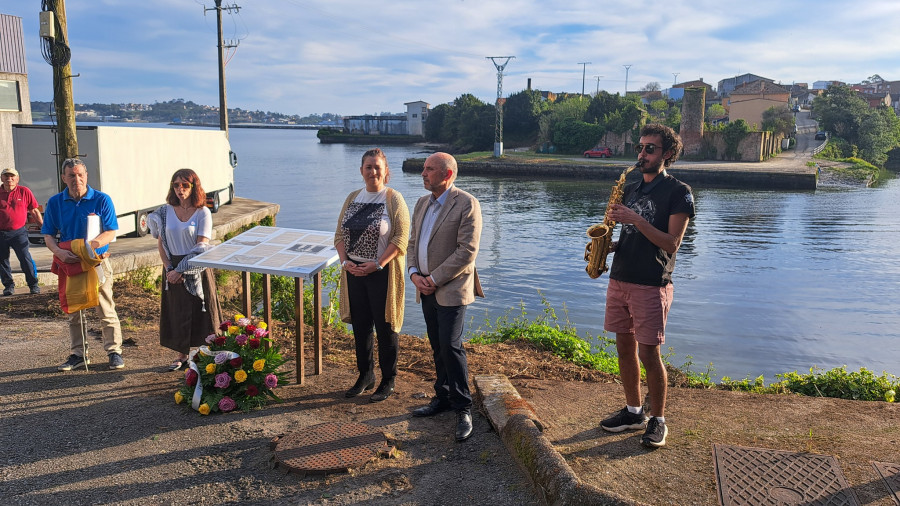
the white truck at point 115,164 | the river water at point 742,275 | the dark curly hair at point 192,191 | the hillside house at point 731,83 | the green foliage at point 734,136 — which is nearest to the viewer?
the dark curly hair at point 192,191

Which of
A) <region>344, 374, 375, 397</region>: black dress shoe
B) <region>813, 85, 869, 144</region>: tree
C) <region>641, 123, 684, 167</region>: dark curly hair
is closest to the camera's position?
<region>641, 123, 684, 167</region>: dark curly hair

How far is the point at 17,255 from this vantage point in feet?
28.0

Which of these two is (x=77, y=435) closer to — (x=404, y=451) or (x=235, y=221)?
(x=404, y=451)

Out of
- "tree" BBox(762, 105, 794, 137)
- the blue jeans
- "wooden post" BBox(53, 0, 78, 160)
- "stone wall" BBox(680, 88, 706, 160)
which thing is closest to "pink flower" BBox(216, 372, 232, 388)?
the blue jeans

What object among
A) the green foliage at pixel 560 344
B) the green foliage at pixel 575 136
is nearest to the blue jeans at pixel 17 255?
the green foliage at pixel 560 344

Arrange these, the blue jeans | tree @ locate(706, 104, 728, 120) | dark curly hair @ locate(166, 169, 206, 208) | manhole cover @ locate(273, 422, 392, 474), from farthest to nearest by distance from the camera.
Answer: tree @ locate(706, 104, 728, 120) → the blue jeans → dark curly hair @ locate(166, 169, 206, 208) → manhole cover @ locate(273, 422, 392, 474)

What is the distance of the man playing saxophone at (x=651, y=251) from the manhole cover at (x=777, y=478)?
0.45 metres

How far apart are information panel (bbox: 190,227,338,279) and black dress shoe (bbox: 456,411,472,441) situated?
1515mm

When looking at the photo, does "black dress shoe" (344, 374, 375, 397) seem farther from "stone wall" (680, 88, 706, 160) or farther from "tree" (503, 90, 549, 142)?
"tree" (503, 90, 549, 142)

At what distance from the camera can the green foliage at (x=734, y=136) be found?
62406 millimetres

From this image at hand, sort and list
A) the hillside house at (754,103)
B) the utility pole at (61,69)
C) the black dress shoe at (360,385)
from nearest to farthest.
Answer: the black dress shoe at (360,385), the utility pole at (61,69), the hillside house at (754,103)

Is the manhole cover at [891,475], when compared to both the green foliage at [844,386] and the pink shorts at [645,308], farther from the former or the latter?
the green foliage at [844,386]

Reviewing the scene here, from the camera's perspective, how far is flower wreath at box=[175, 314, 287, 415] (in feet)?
15.8

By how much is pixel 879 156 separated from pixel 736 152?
24.8 metres
